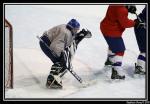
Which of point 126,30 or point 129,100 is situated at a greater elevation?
point 126,30

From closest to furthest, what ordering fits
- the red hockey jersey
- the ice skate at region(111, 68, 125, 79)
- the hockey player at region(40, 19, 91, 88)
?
1. the hockey player at region(40, 19, 91, 88)
2. the red hockey jersey
3. the ice skate at region(111, 68, 125, 79)

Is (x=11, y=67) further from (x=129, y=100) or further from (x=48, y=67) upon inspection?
(x=129, y=100)

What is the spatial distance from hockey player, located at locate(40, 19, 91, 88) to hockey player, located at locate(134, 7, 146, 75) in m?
0.51

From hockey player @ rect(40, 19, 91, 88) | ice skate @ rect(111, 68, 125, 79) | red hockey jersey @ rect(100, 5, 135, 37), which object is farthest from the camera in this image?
ice skate @ rect(111, 68, 125, 79)

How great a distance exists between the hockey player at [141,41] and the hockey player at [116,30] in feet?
0.18

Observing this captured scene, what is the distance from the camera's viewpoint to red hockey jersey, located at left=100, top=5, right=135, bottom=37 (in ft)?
21.2

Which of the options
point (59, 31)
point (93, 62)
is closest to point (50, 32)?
point (59, 31)

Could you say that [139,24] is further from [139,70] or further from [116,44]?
[139,70]

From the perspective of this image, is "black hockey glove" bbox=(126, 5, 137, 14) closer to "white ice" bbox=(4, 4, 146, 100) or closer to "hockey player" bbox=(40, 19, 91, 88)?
"white ice" bbox=(4, 4, 146, 100)

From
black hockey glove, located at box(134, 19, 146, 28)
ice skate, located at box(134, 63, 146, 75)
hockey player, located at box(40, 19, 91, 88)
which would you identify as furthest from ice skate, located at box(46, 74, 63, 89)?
black hockey glove, located at box(134, 19, 146, 28)

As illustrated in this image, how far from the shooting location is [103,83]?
656 centimetres

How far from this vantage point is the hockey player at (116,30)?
6.49 meters

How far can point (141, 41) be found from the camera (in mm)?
6652

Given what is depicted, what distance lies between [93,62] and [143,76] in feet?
1.38
